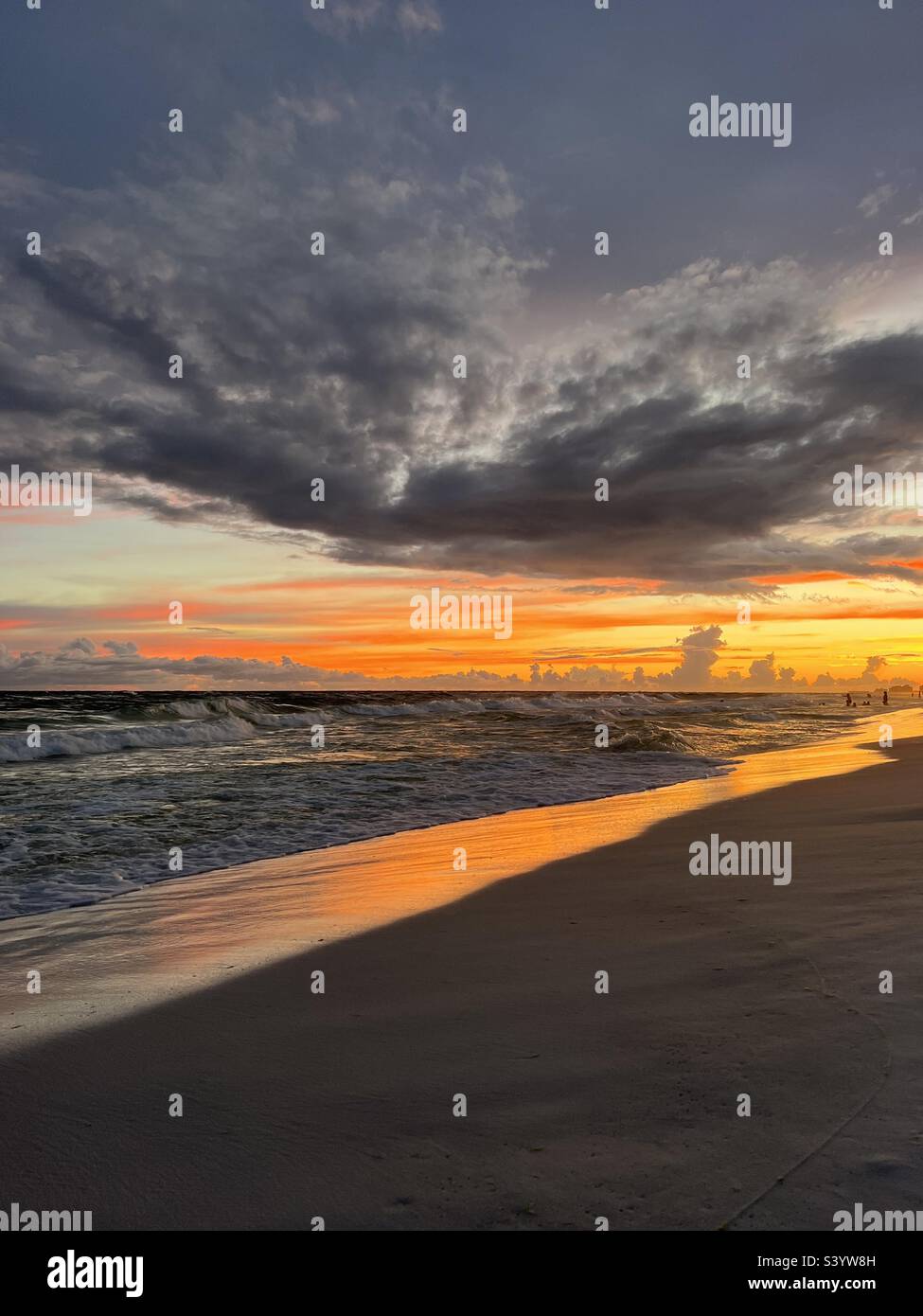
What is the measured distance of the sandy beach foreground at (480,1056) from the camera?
2.79 m

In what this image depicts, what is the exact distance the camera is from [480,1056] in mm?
3891

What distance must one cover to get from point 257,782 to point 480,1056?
14335mm

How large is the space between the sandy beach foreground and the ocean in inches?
106

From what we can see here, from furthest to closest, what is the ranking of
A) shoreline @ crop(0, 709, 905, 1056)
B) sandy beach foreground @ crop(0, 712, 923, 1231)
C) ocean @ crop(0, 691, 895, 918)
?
ocean @ crop(0, 691, 895, 918) < shoreline @ crop(0, 709, 905, 1056) < sandy beach foreground @ crop(0, 712, 923, 1231)

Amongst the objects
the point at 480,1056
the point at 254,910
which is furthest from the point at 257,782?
the point at 480,1056

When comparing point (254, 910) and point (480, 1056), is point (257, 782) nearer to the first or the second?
point (254, 910)

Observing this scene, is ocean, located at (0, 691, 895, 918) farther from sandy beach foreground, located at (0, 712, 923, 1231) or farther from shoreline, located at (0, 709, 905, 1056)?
sandy beach foreground, located at (0, 712, 923, 1231)

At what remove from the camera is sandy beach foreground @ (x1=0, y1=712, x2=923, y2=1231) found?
2785 millimetres

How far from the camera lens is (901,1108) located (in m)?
3.03

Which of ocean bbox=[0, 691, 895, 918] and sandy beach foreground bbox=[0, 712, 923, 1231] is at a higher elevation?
sandy beach foreground bbox=[0, 712, 923, 1231]

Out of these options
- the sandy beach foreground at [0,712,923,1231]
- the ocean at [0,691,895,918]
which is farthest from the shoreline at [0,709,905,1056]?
the ocean at [0,691,895,918]

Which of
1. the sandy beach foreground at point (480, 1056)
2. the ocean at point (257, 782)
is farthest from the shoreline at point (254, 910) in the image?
the ocean at point (257, 782)

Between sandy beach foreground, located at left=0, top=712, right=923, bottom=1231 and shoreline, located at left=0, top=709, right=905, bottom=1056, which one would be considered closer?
sandy beach foreground, located at left=0, top=712, right=923, bottom=1231
